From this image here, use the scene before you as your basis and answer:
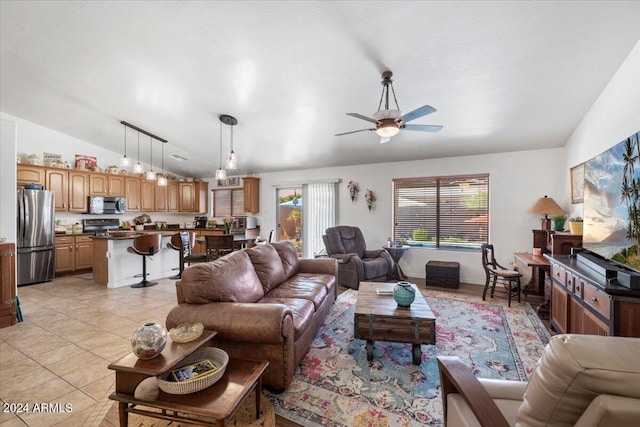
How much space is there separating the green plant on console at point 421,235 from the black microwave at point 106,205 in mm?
6605

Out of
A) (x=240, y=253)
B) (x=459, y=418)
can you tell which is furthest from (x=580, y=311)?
(x=240, y=253)

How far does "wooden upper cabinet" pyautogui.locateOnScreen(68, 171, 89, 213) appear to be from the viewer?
18.1 ft

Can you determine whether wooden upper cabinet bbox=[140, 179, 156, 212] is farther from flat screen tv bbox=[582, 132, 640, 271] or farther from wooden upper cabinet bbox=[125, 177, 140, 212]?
flat screen tv bbox=[582, 132, 640, 271]

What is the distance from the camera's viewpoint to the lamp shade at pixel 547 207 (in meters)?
3.90

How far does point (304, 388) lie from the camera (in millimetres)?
1979

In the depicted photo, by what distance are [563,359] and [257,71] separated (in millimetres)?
3320

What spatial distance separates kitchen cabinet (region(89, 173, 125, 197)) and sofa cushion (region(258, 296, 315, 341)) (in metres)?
5.58

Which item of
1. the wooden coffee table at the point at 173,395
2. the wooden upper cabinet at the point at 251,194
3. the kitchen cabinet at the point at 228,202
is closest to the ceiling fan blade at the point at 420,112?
the wooden coffee table at the point at 173,395

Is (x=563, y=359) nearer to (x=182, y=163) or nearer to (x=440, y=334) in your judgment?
(x=440, y=334)

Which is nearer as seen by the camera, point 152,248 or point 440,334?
point 440,334

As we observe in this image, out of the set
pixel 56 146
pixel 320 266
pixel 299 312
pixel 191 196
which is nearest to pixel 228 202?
pixel 191 196


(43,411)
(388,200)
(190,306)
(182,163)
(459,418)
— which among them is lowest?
(43,411)

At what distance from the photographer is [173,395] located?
1.41 m

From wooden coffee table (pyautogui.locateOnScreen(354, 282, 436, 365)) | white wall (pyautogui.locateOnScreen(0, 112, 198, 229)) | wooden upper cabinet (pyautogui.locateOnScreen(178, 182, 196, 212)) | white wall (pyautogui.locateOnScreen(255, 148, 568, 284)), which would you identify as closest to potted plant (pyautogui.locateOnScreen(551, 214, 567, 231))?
white wall (pyautogui.locateOnScreen(255, 148, 568, 284))
